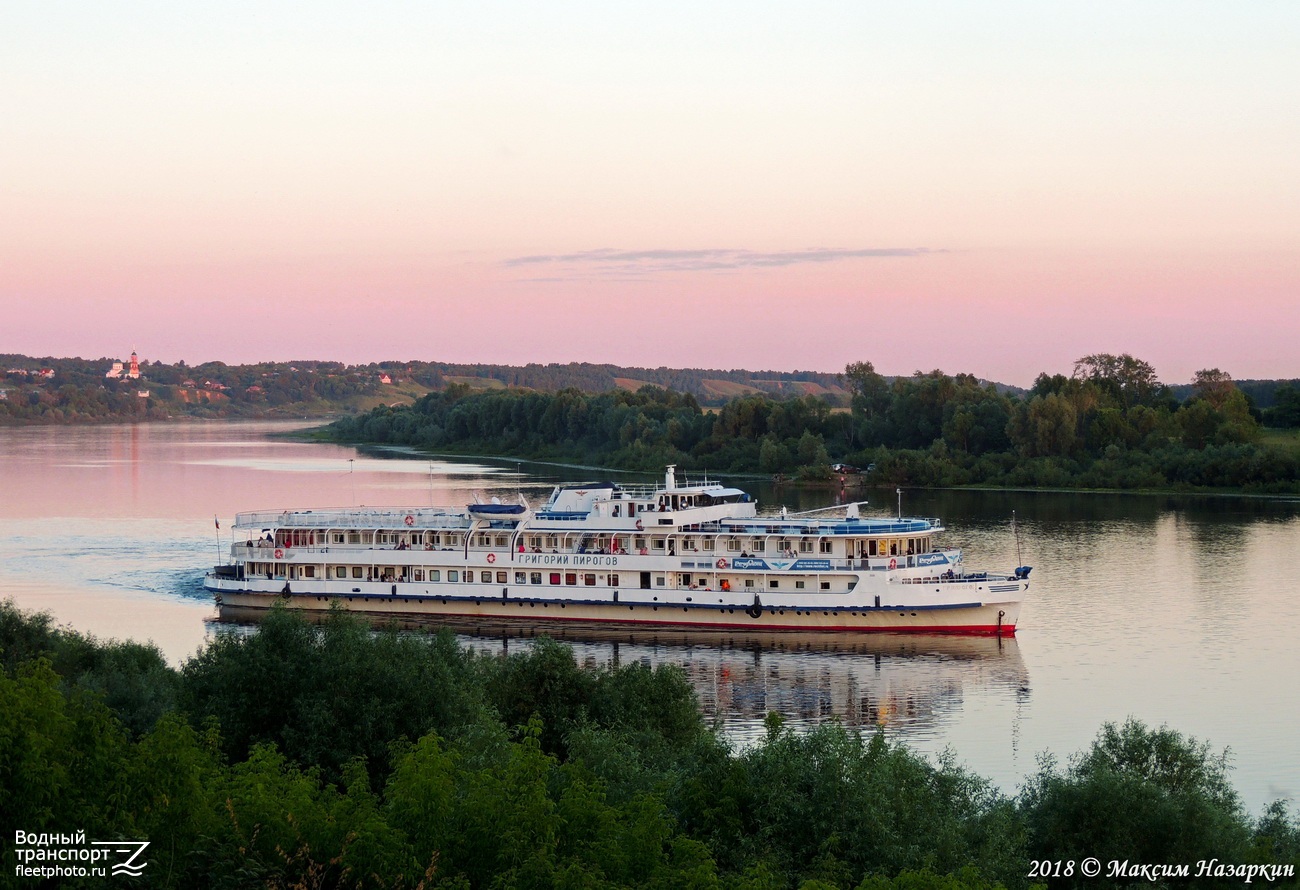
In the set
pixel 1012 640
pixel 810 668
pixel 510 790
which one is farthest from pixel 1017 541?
pixel 510 790

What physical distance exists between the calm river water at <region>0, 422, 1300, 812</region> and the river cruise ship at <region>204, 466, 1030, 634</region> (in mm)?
1146

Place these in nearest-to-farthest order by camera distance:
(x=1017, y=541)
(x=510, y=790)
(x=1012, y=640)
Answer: (x=510, y=790), (x=1012, y=640), (x=1017, y=541)

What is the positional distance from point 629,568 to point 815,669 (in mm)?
9139

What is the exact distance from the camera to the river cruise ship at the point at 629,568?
47906 mm

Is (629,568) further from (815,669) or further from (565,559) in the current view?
(815,669)

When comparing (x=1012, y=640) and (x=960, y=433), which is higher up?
(x=960, y=433)

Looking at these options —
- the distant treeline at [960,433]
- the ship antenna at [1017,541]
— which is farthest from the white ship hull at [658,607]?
the distant treeline at [960,433]

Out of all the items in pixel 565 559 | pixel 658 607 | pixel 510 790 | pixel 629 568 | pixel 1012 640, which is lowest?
pixel 1012 640

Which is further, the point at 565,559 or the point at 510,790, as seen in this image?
the point at 565,559

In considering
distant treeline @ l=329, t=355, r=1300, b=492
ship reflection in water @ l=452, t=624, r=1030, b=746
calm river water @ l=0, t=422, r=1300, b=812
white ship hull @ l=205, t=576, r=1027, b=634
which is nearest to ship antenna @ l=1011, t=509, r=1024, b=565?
calm river water @ l=0, t=422, r=1300, b=812

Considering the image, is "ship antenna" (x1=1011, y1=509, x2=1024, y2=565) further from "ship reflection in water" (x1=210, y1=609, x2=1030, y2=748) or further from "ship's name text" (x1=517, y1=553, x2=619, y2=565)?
"ship's name text" (x1=517, y1=553, x2=619, y2=565)

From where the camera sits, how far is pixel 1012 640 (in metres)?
47.0

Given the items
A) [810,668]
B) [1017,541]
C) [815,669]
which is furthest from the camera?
[1017,541]

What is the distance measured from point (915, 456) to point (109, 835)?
9835cm
